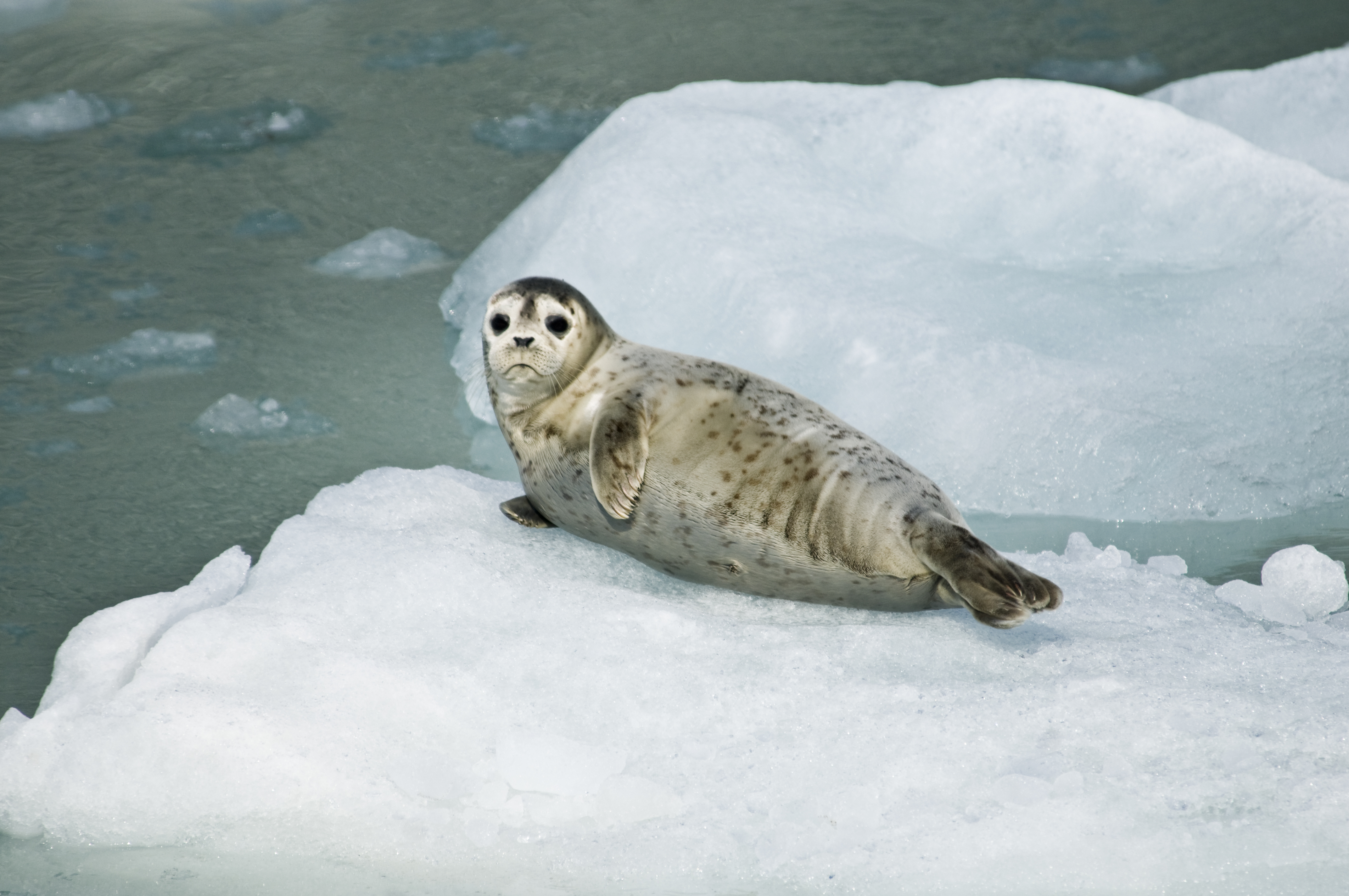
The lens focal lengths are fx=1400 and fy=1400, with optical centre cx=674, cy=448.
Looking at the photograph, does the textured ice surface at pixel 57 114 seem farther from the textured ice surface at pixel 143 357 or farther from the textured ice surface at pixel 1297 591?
the textured ice surface at pixel 1297 591

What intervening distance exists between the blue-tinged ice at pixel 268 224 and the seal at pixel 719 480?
8.60ft

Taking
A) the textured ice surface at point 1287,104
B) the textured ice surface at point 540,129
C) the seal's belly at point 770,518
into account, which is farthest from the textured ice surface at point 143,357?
the textured ice surface at point 1287,104

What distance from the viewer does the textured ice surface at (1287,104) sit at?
5441mm

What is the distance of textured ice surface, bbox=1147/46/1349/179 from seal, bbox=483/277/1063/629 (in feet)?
11.3

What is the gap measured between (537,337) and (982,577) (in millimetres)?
1016

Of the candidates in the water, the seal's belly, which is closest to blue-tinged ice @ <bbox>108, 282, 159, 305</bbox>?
the water

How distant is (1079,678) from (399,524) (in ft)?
4.77

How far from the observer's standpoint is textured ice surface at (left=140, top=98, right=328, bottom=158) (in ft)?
19.7

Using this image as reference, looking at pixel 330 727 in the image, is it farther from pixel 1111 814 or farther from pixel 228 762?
pixel 1111 814

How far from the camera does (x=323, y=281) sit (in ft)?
16.1

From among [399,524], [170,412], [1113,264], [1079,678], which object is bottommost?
[170,412]

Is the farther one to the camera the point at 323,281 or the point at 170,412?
the point at 323,281

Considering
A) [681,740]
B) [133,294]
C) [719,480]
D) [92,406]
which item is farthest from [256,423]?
[681,740]

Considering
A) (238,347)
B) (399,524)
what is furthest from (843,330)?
(238,347)
